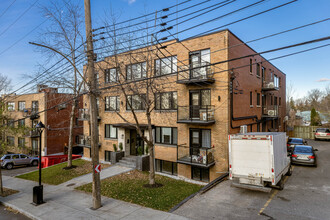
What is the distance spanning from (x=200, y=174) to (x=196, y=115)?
14.0 ft

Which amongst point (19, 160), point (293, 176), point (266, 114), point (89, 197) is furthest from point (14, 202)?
point (266, 114)

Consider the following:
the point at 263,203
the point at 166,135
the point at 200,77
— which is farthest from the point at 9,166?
the point at 263,203

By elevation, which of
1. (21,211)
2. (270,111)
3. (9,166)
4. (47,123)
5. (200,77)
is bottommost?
(9,166)

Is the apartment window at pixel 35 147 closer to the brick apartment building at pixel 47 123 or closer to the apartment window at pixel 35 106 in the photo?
the brick apartment building at pixel 47 123

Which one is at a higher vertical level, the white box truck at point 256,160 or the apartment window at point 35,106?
the apartment window at point 35,106

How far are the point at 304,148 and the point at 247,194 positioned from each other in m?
8.83

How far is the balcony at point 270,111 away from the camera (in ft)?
65.1

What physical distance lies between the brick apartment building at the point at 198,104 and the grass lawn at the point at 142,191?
2.63 m

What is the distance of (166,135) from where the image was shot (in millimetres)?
16375

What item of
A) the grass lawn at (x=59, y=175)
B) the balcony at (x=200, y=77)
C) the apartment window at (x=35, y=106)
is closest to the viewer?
the balcony at (x=200, y=77)

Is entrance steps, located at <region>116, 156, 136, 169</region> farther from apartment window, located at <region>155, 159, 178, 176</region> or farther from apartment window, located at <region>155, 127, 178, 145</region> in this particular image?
apartment window, located at <region>155, 127, 178, 145</region>

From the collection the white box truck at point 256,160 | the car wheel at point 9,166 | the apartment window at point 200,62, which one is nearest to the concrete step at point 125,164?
the apartment window at point 200,62

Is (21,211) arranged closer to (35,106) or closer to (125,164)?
(125,164)

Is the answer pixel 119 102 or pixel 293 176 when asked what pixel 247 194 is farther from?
pixel 119 102
